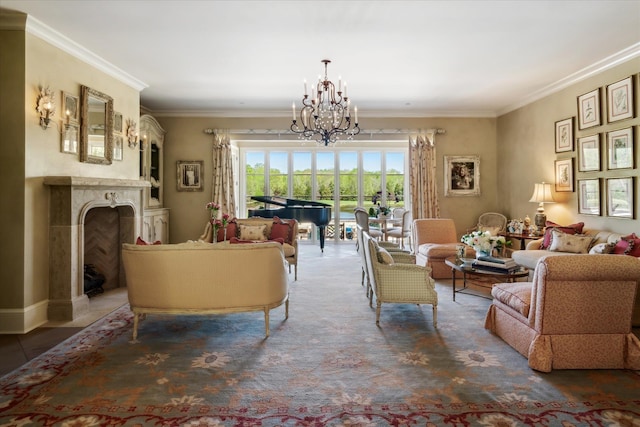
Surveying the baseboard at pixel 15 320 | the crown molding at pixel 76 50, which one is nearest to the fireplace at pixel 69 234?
the baseboard at pixel 15 320

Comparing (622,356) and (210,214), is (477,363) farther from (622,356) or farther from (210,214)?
(210,214)

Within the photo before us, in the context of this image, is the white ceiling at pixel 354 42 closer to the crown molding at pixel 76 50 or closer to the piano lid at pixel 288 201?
the crown molding at pixel 76 50

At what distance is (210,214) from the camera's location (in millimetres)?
8117

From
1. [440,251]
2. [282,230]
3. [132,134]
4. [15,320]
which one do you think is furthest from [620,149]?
[15,320]

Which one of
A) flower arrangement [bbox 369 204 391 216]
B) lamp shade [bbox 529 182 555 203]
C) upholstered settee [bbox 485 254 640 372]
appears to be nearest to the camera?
upholstered settee [bbox 485 254 640 372]

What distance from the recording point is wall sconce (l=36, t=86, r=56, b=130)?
3.92 m

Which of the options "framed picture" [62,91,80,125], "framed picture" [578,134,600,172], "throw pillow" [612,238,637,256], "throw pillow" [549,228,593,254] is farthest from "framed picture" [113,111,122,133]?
"framed picture" [578,134,600,172]

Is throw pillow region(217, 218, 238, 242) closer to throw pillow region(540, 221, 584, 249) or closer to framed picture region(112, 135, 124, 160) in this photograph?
framed picture region(112, 135, 124, 160)

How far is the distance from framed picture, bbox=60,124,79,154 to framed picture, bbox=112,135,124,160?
802mm

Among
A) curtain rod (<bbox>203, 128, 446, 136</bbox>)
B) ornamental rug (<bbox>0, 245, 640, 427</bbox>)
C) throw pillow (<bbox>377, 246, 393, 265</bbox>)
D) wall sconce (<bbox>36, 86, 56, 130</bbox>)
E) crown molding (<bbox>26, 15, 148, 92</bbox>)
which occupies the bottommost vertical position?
ornamental rug (<bbox>0, 245, 640, 427</bbox>)

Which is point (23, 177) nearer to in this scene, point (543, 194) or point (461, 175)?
point (543, 194)

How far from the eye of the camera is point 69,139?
443cm

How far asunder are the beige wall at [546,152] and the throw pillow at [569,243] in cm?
50

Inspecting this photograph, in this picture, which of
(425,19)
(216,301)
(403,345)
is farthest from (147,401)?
(425,19)
